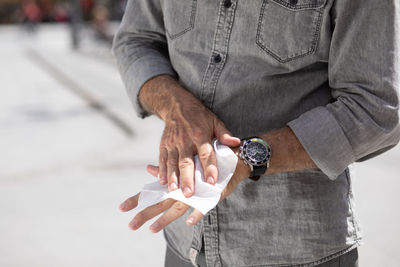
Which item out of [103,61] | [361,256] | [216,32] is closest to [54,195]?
[361,256]

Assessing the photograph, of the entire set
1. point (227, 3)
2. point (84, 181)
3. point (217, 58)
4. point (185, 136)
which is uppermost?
point (227, 3)

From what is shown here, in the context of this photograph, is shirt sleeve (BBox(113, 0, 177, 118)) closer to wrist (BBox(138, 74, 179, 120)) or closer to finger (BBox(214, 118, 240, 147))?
wrist (BBox(138, 74, 179, 120))

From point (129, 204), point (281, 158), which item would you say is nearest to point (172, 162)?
point (129, 204)

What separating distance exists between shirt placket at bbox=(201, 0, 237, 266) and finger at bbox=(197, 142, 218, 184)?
0.54ft

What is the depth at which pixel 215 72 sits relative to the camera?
1.02 meters

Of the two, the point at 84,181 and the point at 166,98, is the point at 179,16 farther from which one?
the point at 84,181

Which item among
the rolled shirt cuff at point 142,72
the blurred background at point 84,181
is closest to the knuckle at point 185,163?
the rolled shirt cuff at point 142,72

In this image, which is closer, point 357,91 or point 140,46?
point 357,91

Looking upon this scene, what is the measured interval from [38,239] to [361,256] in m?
2.16

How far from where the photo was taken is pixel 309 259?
3.29 feet

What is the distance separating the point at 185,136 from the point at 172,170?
0.29ft

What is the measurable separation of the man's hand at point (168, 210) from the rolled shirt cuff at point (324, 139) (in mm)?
136

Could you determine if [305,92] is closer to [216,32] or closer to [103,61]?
[216,32]

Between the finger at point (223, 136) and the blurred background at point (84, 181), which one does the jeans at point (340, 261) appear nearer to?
the finger at point (223, 136)
